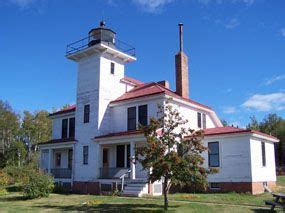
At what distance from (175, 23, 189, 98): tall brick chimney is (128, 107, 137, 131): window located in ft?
13.1

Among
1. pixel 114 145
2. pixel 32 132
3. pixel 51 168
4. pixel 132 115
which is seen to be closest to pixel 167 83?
pixel 132 115

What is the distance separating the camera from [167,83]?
101ft

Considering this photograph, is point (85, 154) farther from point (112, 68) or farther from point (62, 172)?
point (112, 68)

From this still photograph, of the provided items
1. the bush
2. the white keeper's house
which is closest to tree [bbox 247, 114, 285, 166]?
the white keeper's house

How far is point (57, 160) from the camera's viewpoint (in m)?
34.1

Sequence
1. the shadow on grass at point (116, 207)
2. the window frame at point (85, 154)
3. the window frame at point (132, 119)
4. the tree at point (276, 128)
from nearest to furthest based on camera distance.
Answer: the shadow on grass at point (116, 207) → the window frame at point (132, 119) → the window frame at point (85, 154) → the tree at point (276, 128)

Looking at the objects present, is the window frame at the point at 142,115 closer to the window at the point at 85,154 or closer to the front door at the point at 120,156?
the front door at the point at 120,156

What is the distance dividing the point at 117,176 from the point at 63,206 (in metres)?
7.68

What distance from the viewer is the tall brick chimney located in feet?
92.5

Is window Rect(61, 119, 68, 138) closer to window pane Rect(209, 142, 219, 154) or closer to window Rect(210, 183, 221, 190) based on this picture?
window pane Rect(209, 142, 219, 154)

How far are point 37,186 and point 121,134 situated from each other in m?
6.82

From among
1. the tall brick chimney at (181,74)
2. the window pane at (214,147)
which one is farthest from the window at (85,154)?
the window pane at (214,147)

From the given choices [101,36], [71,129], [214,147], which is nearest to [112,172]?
[214,147]

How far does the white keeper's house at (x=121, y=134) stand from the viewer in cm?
2347
